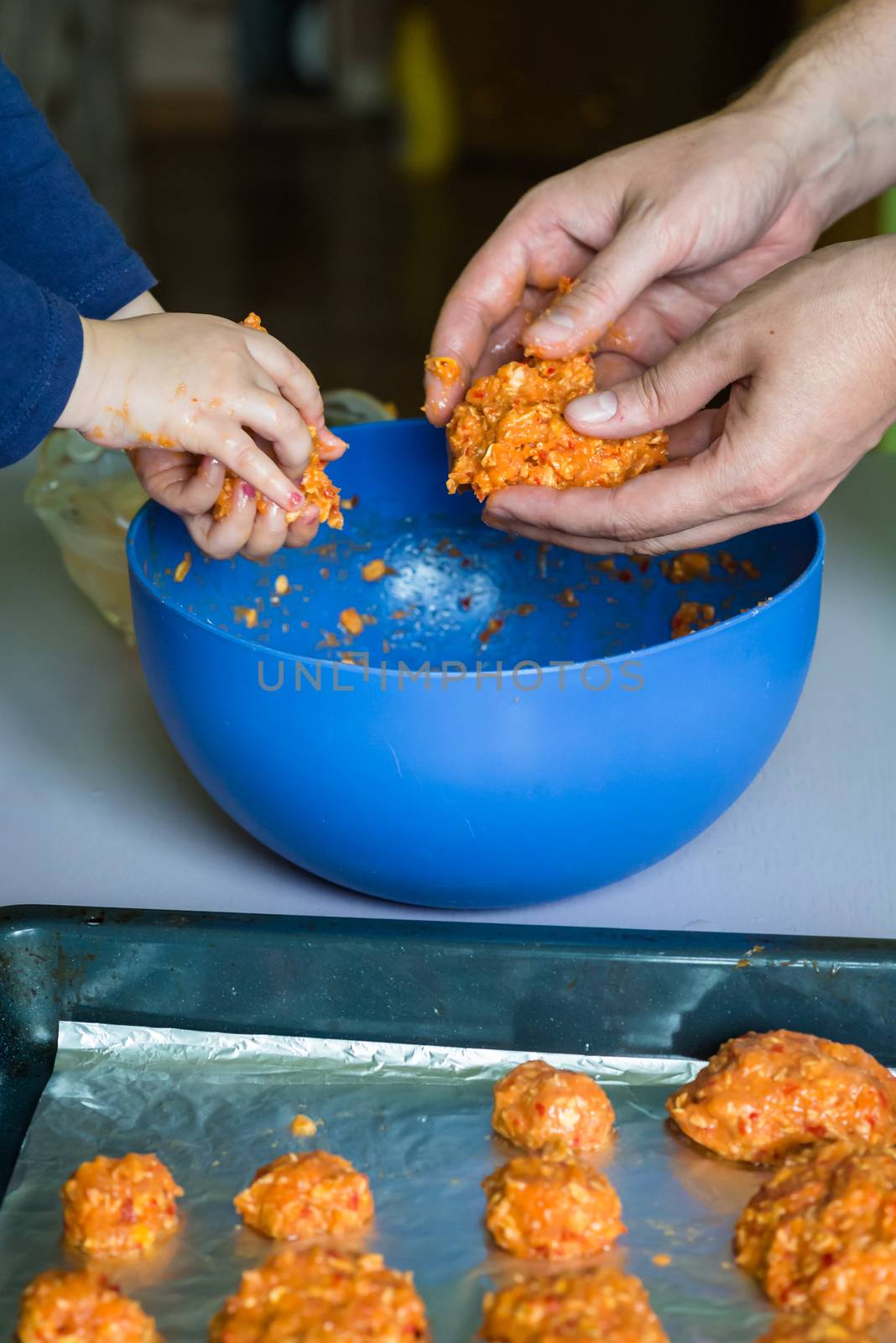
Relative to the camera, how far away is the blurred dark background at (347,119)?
4238 mm

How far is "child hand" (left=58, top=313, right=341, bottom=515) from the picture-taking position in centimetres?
106

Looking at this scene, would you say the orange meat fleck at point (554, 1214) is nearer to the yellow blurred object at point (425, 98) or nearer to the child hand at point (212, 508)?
the child hand at point (212, 508)

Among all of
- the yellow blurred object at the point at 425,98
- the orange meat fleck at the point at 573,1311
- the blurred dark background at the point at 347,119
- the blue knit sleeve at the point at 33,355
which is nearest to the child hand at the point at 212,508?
the blue knit sleeve at the point at 33,355

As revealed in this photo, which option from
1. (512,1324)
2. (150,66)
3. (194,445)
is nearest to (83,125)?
(150,66)

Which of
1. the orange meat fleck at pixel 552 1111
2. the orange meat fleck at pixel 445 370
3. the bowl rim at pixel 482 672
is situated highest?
the orange meat fleck at pixel 445 370

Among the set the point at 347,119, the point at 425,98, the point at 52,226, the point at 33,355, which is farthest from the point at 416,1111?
the point at 347,119

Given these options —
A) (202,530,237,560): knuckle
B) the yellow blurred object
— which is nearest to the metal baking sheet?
(202,530,237,560): knuckle

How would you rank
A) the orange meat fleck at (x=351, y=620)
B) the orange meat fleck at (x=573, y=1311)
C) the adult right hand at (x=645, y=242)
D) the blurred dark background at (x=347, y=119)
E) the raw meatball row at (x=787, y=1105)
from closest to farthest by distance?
1. the orange meat fleck at (x=573, y=1311)
2. the raw meatball row at (x=787, y=1105)
3. the adult right hand at (x=645, y=242)
4. the orange meat fleck at (x=351, y=620)
5. the blurred dark background at (x=347, y=119)

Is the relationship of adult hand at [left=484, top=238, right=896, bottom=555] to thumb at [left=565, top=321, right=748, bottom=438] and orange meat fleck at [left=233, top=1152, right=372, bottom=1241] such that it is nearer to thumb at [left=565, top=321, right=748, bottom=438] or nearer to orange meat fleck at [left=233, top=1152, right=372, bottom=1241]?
thumb at [left=565, top=321, right=748, bottom=438]

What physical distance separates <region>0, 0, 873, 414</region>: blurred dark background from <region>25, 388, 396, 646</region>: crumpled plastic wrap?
7.83 feet

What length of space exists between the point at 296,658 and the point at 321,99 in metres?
6.17

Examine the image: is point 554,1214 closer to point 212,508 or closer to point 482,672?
point 482,672

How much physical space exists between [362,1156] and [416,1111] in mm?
52

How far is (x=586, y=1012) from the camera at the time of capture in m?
1.00
